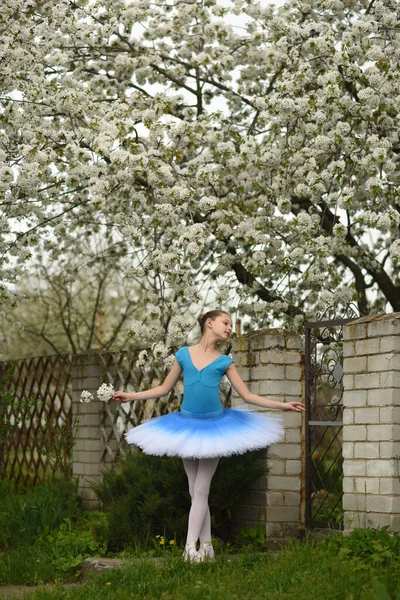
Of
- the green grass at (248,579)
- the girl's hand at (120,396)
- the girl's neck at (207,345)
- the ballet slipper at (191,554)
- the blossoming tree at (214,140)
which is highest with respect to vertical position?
the blossoming tree at (214,140)

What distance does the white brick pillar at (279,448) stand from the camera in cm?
777

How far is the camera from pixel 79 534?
27.0 ft

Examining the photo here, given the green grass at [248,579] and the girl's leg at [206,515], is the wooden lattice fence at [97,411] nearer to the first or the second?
the girl's leg at [206,515]

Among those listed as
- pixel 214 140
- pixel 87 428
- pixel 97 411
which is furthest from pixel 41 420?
pixel 214 140

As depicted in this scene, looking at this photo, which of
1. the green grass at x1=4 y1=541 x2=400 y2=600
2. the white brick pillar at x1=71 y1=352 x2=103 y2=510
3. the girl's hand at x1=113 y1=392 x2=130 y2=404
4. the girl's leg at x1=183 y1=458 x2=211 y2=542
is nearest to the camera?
the green grass at x1=4 y1=541 x2=400 y2=600

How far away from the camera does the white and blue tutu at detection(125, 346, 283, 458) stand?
6.30 m

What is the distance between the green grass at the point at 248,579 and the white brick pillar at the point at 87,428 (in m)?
3.66

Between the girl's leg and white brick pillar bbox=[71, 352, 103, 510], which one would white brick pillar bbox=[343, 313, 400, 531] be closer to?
the girl's leg

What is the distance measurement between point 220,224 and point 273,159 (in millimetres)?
913

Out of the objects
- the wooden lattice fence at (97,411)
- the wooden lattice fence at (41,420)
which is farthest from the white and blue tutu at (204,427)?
the wooden lattice fence at (41,420)

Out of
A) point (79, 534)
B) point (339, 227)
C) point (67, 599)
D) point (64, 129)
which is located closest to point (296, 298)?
point (339, 227)

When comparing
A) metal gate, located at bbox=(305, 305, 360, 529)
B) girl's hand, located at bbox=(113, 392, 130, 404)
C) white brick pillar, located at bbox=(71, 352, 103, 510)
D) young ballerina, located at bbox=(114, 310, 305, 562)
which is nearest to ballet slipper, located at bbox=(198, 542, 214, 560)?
young ballerina, located at bbox=(114, 310, 305, 562)

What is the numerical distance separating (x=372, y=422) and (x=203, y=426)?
4.20 ft

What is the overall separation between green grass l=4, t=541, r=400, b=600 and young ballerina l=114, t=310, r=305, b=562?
0.98 feet
